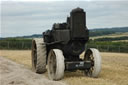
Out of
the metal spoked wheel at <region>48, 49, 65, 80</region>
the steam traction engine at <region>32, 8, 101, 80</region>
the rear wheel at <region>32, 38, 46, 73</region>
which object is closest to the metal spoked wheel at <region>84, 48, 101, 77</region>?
the steam traction engine at <region>32, 8, 101, 80</region>

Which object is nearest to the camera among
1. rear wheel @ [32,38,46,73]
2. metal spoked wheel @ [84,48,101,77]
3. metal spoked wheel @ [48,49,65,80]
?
metal spoked wheel @ [48,49,65,80]

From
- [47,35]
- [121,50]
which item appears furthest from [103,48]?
[47,35]

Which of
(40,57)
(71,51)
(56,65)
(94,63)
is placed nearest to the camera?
(56,65)

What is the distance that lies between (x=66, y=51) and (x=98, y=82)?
250cm

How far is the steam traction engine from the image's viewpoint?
467 inches

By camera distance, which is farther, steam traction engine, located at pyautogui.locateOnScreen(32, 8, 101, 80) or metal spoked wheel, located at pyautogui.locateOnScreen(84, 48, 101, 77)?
metal spoked wheel, located at pyautogui.locateOnScreen(84, 48, 101, 77)

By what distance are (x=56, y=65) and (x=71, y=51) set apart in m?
1.32

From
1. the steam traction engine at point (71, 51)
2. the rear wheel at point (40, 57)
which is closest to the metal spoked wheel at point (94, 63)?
the steam traction engine at point (71, 51)

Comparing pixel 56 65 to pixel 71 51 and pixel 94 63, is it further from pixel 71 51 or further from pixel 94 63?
pixel 94 63

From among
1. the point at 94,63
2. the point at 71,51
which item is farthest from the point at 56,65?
the point at 94,63

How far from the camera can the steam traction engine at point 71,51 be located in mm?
11859

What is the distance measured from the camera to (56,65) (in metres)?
11.4

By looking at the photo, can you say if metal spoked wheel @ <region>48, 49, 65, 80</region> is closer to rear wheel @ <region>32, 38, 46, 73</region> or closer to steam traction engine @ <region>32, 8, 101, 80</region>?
steam traction engine @ <region>32, 8, 101, 80</region>

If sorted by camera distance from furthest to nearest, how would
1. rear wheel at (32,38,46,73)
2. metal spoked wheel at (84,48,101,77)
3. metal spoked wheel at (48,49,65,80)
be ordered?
rear wheel at (32,38,46,73) → metal spoked wheel at (84,48,101,77) → metal spoked wheel at (48,49,65,80)
